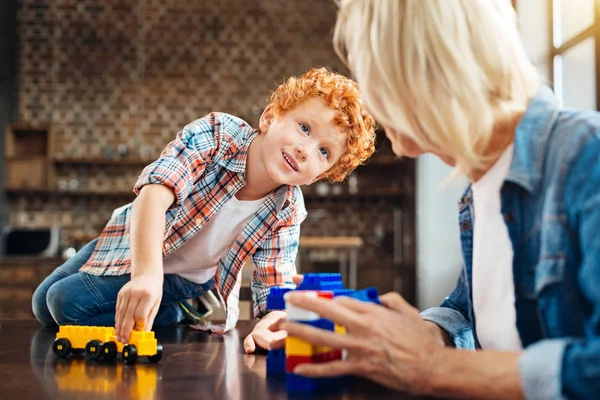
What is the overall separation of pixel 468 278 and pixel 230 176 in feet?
3.28

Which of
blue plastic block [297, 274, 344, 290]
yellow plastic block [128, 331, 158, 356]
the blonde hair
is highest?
the blonde hair

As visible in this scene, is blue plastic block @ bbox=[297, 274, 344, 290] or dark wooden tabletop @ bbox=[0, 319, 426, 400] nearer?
dark wooden tabletop @ bbox=[0, 319, 426, 400]

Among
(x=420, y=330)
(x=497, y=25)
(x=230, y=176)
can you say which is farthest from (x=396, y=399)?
(x=230, y=176)

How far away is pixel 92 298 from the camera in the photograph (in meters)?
2.13

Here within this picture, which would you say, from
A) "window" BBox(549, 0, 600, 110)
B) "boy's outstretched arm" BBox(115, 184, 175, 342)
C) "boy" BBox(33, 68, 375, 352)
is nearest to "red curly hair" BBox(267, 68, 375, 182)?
"boy" BBox(33, 68, 375, 352)

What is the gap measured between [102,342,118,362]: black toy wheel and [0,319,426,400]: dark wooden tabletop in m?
0.02

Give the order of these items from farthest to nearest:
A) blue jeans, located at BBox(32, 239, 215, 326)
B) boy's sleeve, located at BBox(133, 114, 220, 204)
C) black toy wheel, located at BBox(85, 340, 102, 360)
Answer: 1. blue jeans, located at BBox(32, 239, 215, 326)
2. boy's sleeve, located at BBox(133, 114, 220, 204)
3. black toy wheel, located at BBox(85, 340, 102, 360)

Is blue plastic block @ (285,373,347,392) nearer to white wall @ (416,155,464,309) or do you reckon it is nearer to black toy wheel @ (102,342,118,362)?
black toy wheel @ (102,342,118,362)

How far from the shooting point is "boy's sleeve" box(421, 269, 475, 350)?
1.21 meters

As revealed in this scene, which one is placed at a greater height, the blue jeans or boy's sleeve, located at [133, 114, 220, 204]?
boy's sleeve, located at [133, 114, 220, 204]

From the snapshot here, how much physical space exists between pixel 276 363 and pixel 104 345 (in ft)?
1.19

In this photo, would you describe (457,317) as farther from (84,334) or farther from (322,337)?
(84,334)

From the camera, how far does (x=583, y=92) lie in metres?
3.90

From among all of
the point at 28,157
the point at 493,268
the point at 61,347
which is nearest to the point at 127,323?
the point at 61,347
